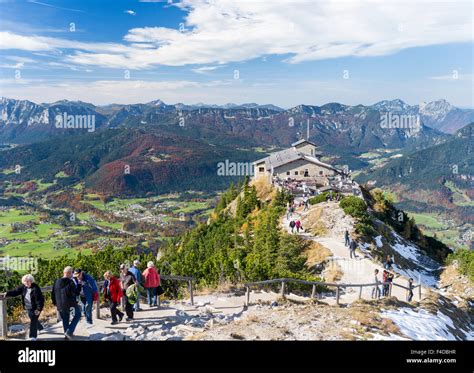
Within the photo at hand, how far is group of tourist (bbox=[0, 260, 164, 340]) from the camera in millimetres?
10125

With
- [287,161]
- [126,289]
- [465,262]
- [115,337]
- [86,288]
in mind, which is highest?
[287,161]

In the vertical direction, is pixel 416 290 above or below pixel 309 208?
below

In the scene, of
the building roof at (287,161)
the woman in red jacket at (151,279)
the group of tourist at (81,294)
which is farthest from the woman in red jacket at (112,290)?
the building roof at (287,161)

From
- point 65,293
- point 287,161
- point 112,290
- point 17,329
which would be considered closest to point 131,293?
point 112,290

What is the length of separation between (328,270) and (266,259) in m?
4.12

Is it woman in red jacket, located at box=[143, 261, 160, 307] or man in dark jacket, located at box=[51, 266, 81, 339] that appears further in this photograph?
woman in red jacket, located at box=[143, 261, 160, 307]

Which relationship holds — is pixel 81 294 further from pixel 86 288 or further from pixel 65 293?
pixel 65 293

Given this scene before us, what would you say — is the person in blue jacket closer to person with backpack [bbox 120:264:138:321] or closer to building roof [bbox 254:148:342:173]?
person with backpack [bbox 120:264:138:321]

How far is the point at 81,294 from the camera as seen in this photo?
11555mm

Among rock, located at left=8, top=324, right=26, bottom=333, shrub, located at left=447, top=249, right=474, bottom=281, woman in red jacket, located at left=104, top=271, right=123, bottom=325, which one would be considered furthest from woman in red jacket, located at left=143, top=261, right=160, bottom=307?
shrub, located at left=447, top=249, right=474, bottom=281

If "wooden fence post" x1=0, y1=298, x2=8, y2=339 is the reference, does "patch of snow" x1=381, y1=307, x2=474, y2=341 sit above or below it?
below
